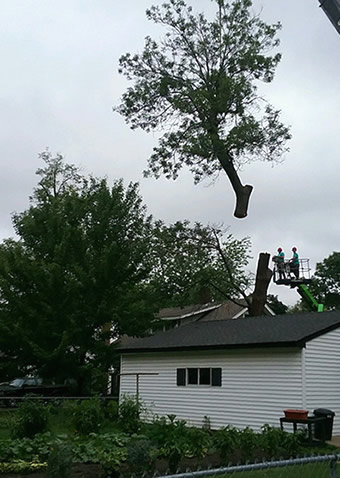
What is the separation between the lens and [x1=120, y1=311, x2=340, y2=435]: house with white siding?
614 inches

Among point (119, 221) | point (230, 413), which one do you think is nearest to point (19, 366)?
point (119, 221)

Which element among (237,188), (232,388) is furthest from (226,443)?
(237,188)

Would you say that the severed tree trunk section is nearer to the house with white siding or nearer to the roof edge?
the house with white siding

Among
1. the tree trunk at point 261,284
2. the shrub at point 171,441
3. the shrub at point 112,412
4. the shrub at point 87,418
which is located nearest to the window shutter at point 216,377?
the shrub at point 112,412

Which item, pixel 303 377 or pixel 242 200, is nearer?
pixel 303 377

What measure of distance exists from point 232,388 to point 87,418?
5374 mm

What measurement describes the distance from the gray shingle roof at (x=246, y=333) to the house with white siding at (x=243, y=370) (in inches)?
1.3

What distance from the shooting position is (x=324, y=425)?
14305 mm

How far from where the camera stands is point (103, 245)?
83.8 feet

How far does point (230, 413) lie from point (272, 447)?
6713 millimetres

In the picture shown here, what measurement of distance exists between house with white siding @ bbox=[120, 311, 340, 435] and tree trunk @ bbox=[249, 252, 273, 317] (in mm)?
5749

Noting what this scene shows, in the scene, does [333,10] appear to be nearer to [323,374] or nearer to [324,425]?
[324,425]

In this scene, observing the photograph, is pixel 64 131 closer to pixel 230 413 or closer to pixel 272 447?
pixel 230 413

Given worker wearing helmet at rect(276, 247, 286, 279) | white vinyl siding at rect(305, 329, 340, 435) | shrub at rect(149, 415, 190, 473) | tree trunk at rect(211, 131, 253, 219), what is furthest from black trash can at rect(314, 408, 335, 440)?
worker wearing helmet at rect(276, 247, 286, 279)
